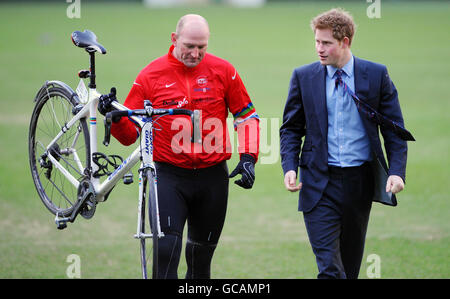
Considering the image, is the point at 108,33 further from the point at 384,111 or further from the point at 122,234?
the point at 384,111

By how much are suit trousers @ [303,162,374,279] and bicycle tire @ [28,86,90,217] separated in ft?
6.07

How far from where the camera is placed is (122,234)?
1033 cm

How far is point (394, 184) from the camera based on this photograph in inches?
227

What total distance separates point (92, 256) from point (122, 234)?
3.82 ft

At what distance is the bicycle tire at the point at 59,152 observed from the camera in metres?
6.57

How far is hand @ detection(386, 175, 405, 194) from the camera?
577 centimetres

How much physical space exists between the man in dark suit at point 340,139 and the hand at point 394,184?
0.02 metres

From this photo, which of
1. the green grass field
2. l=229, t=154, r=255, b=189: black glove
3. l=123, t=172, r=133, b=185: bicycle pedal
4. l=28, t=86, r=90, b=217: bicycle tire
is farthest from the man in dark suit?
the green grass field

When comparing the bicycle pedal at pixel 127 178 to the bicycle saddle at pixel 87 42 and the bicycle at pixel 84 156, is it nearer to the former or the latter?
the bicycle at pixel 84 156

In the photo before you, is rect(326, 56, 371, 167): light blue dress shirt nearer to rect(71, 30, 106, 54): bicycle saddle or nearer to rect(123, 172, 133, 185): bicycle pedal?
rect(123, 172, 133, 185): bicycle pedal

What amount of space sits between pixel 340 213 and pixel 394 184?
1.51ft

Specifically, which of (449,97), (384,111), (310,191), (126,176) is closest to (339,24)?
(384,111)

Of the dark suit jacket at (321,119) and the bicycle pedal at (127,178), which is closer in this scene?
the dark suit jacket at (321,119)

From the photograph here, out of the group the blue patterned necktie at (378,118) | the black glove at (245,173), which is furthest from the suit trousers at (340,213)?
the black glove at (245,173)
